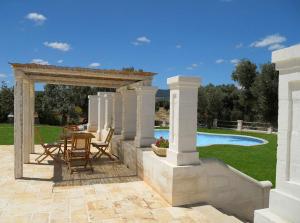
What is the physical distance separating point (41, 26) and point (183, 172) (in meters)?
20.2

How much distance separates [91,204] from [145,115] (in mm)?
→ 3035

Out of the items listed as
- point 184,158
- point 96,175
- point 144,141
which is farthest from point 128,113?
point 184,158

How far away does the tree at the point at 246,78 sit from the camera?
24.6 m

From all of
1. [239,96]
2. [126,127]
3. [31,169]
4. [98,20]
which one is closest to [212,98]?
[239,96]

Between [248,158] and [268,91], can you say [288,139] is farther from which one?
[268,91]

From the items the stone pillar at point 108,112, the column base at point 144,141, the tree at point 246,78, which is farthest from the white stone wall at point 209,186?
the tree at point 246,78

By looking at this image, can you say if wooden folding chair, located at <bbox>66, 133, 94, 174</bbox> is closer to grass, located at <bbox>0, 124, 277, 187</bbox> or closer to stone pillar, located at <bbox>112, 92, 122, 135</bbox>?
stone pillar, located at <bbox>112, 92, 122, 135</bbox>

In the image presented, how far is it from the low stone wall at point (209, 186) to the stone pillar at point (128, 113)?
3.01m

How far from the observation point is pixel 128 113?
9.10 meters

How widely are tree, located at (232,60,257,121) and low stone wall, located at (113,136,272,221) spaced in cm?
2003

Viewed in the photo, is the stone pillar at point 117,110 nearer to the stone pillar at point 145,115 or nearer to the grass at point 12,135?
the stone pillar at point 145,115

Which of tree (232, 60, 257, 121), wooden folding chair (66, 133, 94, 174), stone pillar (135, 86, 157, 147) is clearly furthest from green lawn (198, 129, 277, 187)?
tree (232, 60, 257, 121)

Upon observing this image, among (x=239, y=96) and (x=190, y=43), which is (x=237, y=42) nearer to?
(x=190, y=43)

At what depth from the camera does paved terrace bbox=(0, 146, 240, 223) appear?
4340mm
